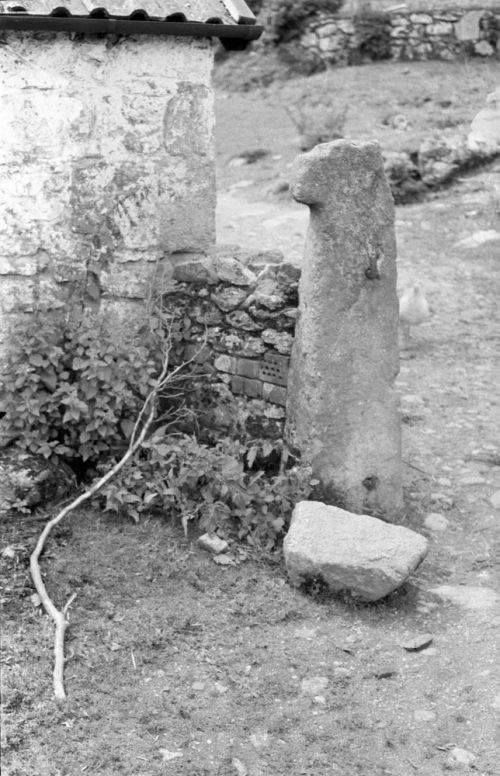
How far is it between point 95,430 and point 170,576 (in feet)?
3.03

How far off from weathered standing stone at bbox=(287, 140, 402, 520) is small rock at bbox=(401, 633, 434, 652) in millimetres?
893

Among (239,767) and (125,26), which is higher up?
(125,26)

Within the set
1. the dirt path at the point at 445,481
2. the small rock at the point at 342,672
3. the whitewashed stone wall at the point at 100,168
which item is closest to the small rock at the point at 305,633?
the dirt path at the point at 445,481

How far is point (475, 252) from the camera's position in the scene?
9.24 m

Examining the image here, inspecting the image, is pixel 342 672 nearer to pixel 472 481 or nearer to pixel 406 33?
pixel 472 481

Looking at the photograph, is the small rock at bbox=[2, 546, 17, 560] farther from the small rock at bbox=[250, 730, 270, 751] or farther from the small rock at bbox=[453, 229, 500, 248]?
the small rock at bbox=[453, 229, 500, 248]

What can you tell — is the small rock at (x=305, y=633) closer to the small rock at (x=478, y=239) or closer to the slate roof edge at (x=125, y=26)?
the slate roof edge at (x=125, y=26)

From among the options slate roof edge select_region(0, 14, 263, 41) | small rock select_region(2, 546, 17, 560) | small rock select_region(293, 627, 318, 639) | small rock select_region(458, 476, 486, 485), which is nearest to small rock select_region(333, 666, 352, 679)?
small rock select_region(293, 627, 318, 639)

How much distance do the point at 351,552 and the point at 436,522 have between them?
104cm

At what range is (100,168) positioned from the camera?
531 centimetres

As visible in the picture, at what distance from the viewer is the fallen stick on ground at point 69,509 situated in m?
4.09

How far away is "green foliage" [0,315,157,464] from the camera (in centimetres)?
520

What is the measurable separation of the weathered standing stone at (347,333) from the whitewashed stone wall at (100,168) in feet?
2.55

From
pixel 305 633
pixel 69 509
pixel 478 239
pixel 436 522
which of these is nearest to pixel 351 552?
pixel 305 633
